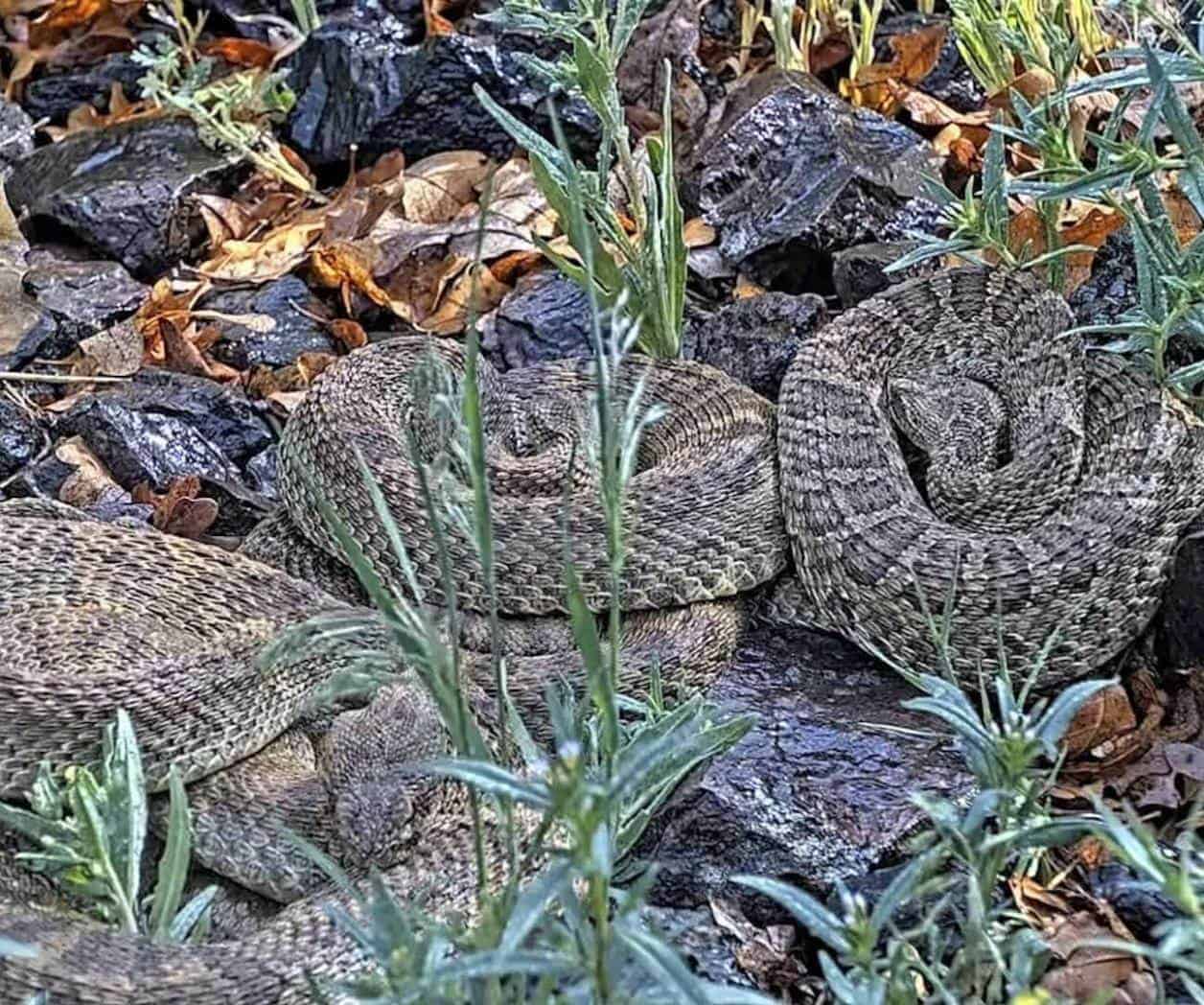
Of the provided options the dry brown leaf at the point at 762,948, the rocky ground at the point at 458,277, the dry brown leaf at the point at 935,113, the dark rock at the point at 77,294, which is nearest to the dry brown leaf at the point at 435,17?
the rocky ground at the point at 458,277

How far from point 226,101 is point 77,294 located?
1.15m

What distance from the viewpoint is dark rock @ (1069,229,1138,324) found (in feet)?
21.8

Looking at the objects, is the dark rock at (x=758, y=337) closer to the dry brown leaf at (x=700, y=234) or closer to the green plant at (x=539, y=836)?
the dry brown leaf at (x=700, y=234)

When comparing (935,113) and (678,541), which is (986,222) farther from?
(935,113)

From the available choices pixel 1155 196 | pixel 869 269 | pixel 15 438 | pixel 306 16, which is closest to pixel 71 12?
pixel 306 16

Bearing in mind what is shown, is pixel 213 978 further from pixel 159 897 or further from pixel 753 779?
pixel 753 779

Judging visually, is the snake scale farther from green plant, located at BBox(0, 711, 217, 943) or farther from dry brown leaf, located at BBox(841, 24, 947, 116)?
dry brown leaf, located at BBox(841, 24, 947, 116)

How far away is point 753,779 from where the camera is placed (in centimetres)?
544

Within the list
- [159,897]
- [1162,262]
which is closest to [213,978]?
[159,897]

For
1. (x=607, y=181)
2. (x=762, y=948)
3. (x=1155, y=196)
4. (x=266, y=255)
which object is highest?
(x=1155, y=196)

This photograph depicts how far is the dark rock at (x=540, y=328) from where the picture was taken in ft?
24.7

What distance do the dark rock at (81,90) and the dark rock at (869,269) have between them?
13.6 feet

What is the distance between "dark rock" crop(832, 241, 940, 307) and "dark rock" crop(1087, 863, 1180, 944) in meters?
2.63

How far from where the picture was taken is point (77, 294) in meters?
8.12
